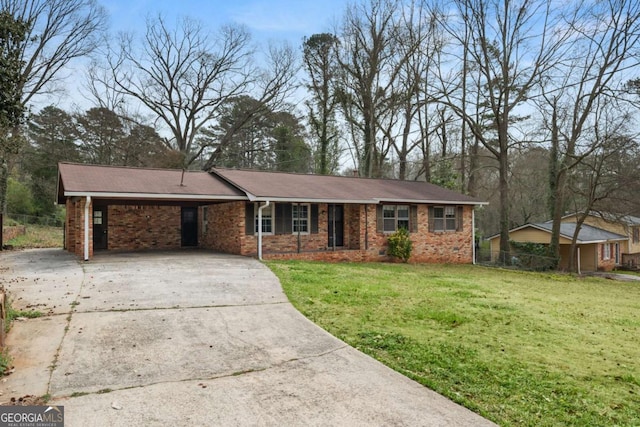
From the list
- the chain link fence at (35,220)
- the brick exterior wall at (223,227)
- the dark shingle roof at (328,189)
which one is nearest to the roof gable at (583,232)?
the dark shingle roof at (328,189)

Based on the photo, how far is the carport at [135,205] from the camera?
1276 centimetres

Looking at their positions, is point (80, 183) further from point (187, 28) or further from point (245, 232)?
point (187, 28)

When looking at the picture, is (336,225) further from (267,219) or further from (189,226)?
(189,226)

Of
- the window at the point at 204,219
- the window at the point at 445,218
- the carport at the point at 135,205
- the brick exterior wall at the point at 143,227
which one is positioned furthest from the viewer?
the window at the point at 445,218

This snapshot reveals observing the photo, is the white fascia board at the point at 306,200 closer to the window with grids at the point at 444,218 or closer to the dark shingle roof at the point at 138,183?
the dark shingle roof at the point at 138,183

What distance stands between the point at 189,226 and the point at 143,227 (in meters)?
1.91

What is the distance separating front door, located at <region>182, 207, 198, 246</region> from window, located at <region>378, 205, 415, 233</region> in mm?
7698

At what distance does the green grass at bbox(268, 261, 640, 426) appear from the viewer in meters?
3.84

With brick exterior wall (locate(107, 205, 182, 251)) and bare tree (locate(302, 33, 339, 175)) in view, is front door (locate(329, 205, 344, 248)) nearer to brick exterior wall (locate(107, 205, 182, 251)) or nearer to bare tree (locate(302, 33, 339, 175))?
brick exterior wall (locate(107, 205, 182, 251))

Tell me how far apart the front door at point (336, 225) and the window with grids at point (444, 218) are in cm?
430

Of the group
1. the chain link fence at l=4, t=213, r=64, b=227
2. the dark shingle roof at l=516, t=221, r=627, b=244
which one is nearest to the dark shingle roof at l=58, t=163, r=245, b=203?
the chain link fence at l=4, t=213, r=64, b=227

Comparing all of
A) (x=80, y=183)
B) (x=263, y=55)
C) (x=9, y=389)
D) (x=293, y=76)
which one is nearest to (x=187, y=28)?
(x=263, y=55)

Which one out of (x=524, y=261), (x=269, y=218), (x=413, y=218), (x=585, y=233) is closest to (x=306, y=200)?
(x=269, y=218)

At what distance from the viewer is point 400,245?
1672cm
